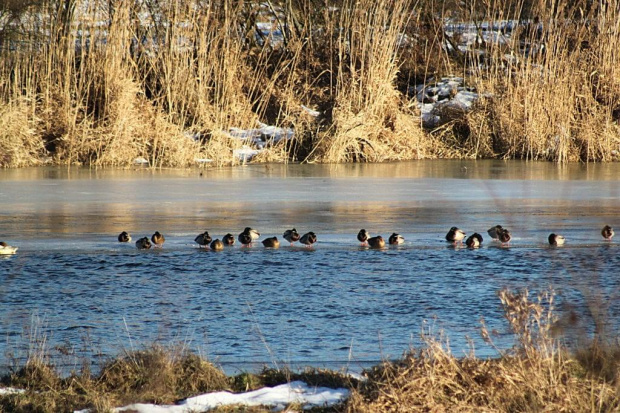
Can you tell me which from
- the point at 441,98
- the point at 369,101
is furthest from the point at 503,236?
the point at 441,98

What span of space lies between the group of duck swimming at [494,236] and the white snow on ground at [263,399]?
16.1 feet

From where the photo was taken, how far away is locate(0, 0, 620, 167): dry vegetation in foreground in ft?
59.5

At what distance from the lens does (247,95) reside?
21281 mm

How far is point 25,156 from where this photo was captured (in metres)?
17.8

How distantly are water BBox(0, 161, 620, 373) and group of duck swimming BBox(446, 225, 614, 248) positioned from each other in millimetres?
110

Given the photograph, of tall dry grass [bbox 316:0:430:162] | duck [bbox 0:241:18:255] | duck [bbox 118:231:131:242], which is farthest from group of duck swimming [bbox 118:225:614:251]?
tall dry grass [bbox 316:0:430:162]

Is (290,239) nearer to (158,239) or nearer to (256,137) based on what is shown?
(158,239)

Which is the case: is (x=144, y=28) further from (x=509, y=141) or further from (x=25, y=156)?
(x=509, y=141)

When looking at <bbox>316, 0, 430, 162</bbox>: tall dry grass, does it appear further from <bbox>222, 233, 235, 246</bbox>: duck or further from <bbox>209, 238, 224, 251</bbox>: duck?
<bbox>209, 238, 224, 251</bbox>: duck

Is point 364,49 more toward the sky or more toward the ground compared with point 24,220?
more toward the sky

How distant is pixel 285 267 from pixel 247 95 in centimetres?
1343

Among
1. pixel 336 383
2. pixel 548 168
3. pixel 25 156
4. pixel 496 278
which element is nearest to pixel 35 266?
pixel 496 278

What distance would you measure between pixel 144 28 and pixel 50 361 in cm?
1551

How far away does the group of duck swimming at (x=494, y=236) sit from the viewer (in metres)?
9.05
